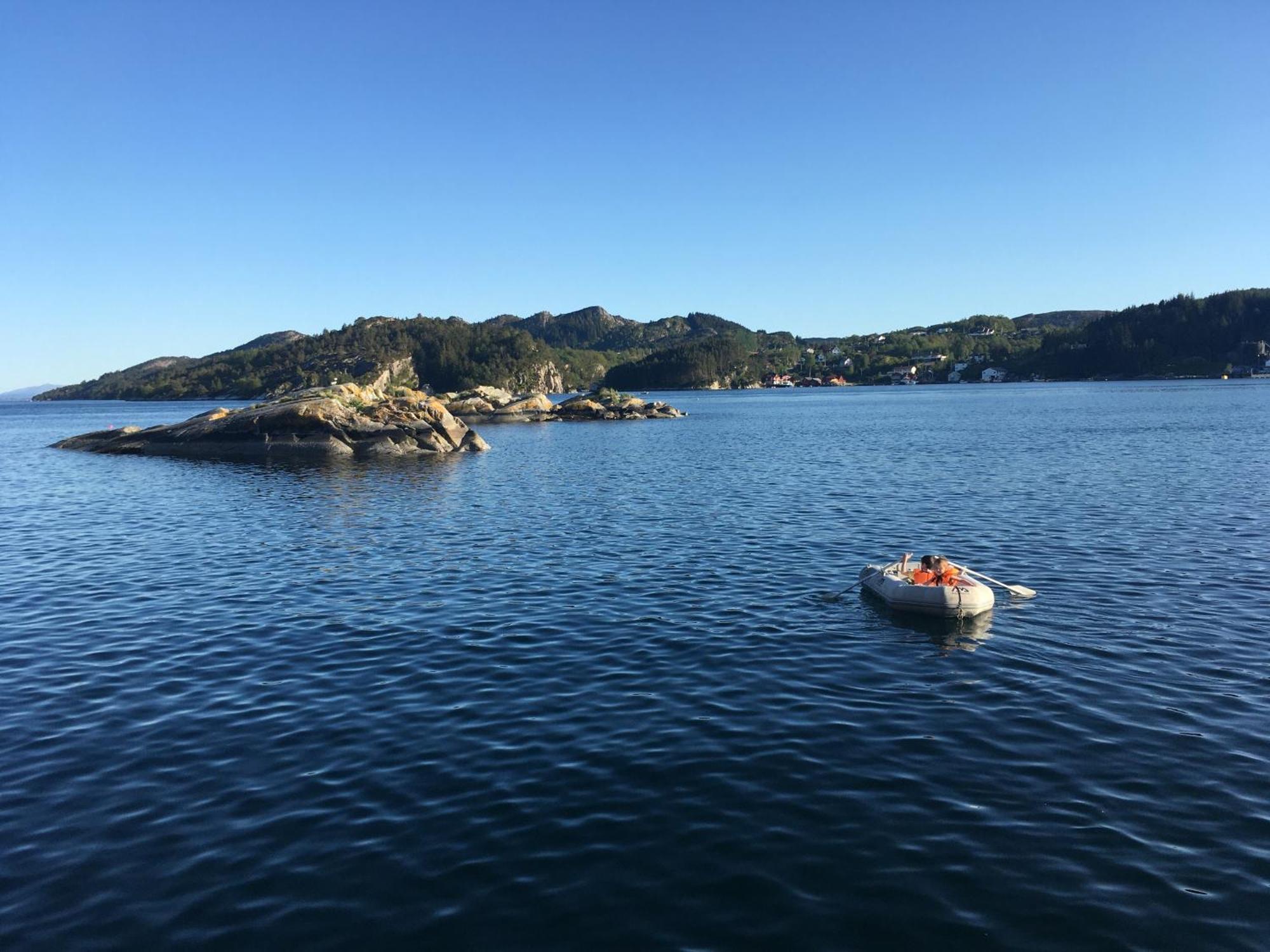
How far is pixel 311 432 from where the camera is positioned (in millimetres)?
78500

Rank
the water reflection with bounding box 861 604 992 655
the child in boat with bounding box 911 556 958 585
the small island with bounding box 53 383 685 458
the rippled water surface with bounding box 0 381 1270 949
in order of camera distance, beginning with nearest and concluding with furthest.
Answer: the rippled water surface with bounding box 0 381 1270 949, the water reflection with bounding box 861 604 992 655, the child in boat with bounding box 911 556 958 585, the small island with bounding box 53 383 685 458

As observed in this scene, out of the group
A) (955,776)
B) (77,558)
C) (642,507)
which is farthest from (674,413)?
(955,776)

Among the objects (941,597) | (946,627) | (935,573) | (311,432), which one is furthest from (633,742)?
(311,432)

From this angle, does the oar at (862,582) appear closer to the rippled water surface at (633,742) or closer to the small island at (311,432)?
the rippled water surface at (633,742)

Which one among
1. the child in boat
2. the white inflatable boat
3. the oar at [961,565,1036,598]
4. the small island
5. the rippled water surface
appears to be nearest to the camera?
the rippled water surface

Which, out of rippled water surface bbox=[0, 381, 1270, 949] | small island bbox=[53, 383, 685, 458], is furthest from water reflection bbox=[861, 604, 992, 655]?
small island bbox=[53, 383, 685, 458]

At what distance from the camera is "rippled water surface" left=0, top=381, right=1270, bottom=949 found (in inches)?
412

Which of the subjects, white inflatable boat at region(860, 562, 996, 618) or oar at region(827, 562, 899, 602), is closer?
white inflatable boat at region(860, 562, 996, 618)

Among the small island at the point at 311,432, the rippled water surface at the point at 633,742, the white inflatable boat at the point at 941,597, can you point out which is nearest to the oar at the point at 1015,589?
the rippled water surface at the point at 633,742

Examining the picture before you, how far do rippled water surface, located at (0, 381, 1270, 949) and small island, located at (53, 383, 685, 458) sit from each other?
41729 millimetres

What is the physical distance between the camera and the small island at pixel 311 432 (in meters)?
78.5

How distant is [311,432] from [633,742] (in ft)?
233

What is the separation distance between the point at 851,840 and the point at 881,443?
79997 mm

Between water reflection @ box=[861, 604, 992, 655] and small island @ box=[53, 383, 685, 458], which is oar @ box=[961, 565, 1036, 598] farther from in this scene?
small island @ box=[53, 383, 685, 458]
